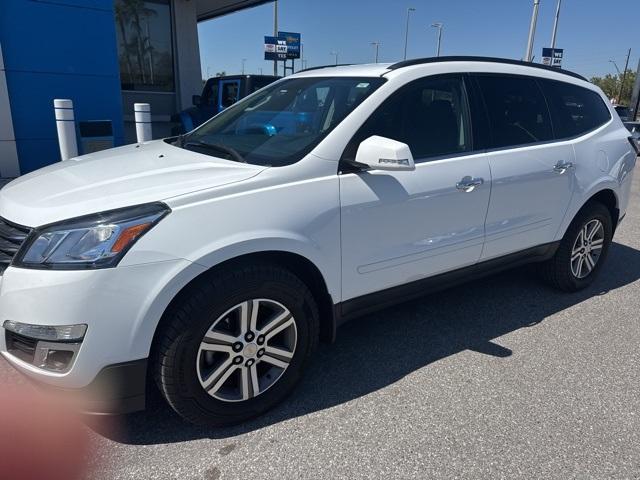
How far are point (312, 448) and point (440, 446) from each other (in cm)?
61

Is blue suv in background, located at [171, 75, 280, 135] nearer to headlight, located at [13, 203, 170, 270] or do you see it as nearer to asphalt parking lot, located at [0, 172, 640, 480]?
asphalt parking lot, located at [0, 172, 640, 480]

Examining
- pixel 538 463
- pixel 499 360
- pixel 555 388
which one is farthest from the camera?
pixel 499 360

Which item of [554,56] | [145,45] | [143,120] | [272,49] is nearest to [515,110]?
[143,120]

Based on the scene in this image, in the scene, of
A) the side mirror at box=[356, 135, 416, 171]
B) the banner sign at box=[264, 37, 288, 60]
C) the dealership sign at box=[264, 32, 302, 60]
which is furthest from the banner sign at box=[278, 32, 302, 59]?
the side mirror at box=[356, 135, 416, 171]

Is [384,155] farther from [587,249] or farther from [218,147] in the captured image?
[587,249]

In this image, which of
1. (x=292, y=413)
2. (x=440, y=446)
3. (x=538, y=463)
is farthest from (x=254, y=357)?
(x=538, y=463)

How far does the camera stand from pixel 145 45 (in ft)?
45.8

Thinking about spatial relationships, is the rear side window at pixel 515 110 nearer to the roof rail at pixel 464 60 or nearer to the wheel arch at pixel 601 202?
the roof rail at pixel 464 60

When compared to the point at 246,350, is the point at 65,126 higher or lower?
higher

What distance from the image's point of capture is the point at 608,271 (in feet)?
15.9

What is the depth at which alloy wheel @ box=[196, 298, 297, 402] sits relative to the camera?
2.29 metres

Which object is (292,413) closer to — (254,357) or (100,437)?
(254,357)

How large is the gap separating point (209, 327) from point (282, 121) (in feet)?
4.64

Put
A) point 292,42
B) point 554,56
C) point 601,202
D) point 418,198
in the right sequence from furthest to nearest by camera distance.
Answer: point 292,42, point 554,56, point 601,202, point 418,198
